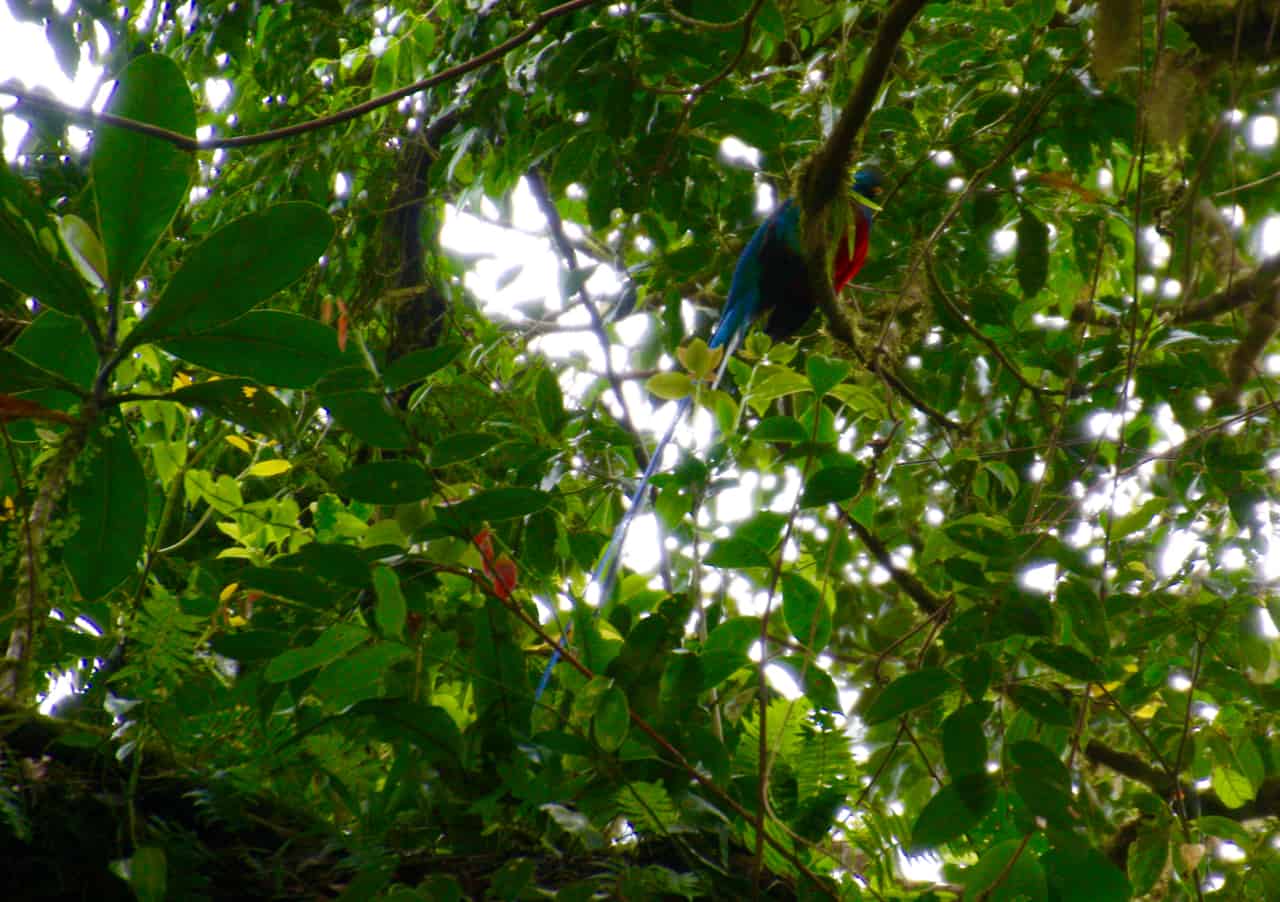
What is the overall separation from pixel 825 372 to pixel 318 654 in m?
0.45

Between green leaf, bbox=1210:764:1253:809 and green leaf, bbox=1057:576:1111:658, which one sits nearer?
green leaf, bbox=1057:576:1111:658

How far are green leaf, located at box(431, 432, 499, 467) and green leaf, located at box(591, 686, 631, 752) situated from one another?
21 cm

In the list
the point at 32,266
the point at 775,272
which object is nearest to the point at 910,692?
the point at 32,266

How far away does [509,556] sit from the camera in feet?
3.29

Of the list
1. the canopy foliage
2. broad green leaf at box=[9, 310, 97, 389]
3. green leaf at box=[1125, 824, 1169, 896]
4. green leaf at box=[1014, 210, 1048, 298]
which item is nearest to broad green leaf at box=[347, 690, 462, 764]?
the canopy foliage

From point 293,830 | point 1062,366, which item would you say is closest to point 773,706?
point 293,830

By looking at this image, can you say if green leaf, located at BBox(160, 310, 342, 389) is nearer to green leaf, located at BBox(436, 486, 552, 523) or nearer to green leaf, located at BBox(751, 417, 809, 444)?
green leaf, located at BBox(436, 486, 552, 523)

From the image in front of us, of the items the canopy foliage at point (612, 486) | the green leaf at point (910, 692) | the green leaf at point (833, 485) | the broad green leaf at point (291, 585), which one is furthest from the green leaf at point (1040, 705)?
the broad green leaf at point (291, 585)

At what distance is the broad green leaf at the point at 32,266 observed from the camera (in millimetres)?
652

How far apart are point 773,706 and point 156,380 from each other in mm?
1108

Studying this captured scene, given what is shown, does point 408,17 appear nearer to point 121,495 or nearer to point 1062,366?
point 1062,366

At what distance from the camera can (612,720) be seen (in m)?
0.74

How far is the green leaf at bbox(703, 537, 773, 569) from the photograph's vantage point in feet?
2.81

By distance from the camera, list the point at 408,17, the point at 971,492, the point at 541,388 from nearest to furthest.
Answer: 1. the point at 541,388
2. the point at 971,492
3. the point at 408,17
